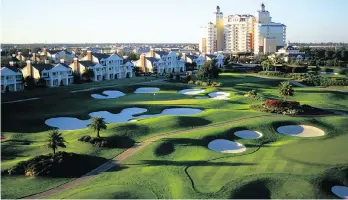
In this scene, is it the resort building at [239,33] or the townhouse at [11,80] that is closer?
the townhouse at [11,80]

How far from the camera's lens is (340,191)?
1099 inches

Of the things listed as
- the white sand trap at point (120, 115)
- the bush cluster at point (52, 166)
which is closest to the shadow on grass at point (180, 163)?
the bush cluster at point (52, 166)

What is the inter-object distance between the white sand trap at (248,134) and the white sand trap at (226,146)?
2294 millimetres

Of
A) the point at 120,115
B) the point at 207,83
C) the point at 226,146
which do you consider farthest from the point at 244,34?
the point at 226,146

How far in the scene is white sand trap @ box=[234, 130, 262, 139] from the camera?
40.6m

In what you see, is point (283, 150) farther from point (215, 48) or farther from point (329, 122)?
point (215, 48)

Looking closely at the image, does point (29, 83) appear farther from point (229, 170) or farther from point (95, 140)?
point (229, 170)

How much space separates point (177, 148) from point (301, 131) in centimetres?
1586

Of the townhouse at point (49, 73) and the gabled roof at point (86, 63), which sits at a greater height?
the gabled roof at point (86, 63)

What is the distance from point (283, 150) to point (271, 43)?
146253 millimetres

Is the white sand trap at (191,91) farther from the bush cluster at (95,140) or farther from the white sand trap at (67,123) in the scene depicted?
the bush cluster at (95,140)

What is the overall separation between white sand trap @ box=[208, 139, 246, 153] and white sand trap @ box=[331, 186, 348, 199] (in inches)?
381

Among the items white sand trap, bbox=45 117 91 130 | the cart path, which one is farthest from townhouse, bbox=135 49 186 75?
the cart path

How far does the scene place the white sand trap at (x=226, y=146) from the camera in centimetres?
3659
